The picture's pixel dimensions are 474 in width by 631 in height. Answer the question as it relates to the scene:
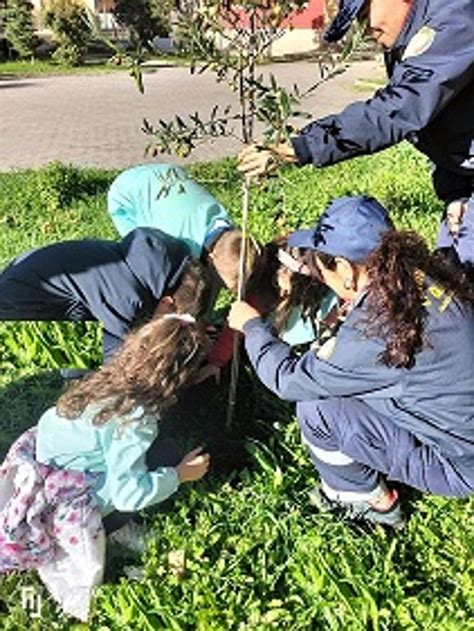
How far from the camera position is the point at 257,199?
21.4 ft

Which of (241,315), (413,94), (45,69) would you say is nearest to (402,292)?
(413,94)

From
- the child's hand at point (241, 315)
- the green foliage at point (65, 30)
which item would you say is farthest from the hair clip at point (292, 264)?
the green foliage at point (65, 30)

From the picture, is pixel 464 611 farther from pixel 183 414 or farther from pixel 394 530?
pixel 183 414

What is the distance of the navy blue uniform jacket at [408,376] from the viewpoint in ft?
9.12

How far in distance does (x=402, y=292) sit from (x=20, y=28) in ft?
92.5

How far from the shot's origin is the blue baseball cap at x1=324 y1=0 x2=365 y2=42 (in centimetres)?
284

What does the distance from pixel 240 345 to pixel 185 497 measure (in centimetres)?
75

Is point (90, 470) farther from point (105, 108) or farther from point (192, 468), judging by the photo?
point (105, 108)

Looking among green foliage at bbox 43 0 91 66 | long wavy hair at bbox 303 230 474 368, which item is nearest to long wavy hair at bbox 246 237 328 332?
long wavy hair at bbox 303 230 474 368

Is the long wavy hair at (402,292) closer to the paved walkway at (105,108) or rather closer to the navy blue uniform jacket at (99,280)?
the navy blue uniform jacket at (99,280)

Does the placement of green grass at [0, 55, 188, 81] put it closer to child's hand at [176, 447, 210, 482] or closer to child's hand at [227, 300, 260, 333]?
child's hand at [227, 300, 260, 333]

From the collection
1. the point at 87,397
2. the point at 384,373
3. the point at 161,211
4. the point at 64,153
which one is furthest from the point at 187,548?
the point at 64,153

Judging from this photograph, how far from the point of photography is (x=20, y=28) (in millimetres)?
28859

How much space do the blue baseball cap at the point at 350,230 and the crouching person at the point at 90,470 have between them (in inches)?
19.3
